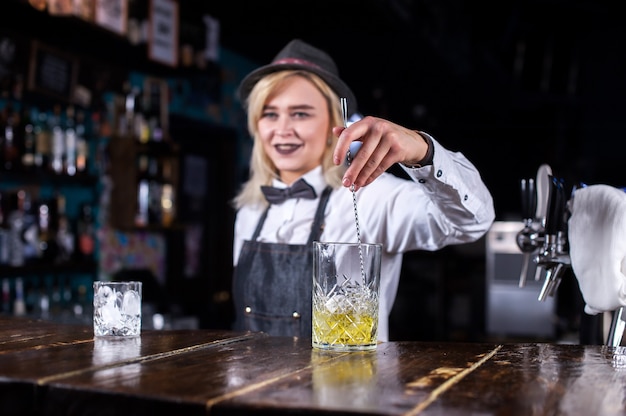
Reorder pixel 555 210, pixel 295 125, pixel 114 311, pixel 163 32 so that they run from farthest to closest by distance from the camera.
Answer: pixel 163 32 → pixel 295 125 → pixel 555 210 → pixel 114 311

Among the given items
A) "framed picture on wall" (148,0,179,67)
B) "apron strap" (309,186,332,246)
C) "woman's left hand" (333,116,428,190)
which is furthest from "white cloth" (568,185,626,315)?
"framed picture on wall" (148,0,179,67)

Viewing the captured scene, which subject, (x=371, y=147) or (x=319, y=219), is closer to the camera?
(x=371, y=147)

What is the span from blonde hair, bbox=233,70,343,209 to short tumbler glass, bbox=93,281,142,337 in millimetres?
897

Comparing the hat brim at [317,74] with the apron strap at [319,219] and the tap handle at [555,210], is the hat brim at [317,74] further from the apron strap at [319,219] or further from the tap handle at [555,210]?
the tap handle at [555,210]

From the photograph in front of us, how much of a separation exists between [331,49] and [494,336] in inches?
145

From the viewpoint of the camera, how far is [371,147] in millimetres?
1494

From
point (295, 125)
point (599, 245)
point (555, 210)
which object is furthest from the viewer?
point (295, 125)

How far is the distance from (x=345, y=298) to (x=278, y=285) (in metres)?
0.84

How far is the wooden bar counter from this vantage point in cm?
96

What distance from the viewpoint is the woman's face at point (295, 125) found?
237cm

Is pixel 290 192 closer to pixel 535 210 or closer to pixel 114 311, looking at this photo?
pixel 535 210

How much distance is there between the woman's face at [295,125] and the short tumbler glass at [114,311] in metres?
0.88

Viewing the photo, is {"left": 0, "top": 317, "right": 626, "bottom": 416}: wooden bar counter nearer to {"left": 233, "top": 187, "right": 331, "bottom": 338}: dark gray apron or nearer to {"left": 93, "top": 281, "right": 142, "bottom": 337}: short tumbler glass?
{"left": 93, "top": 281, "right": 142, "bottom": 337}: short tumbler glass

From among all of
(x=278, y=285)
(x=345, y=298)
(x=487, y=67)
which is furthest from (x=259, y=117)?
(x=487, y=67)
